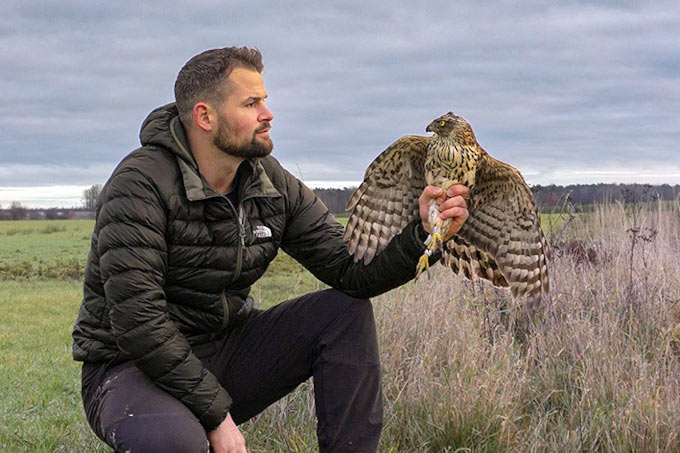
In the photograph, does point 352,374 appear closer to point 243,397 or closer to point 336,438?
point 336,438

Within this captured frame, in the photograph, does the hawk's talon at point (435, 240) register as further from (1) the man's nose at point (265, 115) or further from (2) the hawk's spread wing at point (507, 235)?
(1) the man's nose at point (265, 115)

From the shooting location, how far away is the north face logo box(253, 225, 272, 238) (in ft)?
10.6

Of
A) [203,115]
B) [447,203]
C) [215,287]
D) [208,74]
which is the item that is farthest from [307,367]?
[208,74]

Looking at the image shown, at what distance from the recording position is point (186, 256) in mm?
3023

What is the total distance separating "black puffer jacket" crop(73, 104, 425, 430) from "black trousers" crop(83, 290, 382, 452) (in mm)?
96

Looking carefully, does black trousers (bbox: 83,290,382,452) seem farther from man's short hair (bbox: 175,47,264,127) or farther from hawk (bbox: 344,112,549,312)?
man's short hair (bbox: 175,47,264,127)

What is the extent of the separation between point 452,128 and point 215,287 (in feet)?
4.22

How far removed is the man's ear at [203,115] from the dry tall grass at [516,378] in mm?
1692

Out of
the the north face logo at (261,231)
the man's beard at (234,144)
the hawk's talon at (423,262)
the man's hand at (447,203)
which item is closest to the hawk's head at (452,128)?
the man's hand at (447,203)

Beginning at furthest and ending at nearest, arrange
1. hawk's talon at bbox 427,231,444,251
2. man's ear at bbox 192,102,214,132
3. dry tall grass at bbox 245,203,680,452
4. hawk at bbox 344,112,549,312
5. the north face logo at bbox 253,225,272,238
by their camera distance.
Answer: dry tall grass at bbox 245,203,680,452
hawk at bbox 344,112,549,312
the north face logo at bbox 253,225,272,238
man's ear at bbox 192,102,214,132
hawk's talon at bbox 427,231,444,251

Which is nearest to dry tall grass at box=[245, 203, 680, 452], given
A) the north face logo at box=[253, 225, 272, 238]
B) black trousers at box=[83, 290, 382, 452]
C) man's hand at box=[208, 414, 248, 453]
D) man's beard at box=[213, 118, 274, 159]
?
black trousers at box=[83, 290, 382, 452]

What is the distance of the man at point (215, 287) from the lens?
2.77m

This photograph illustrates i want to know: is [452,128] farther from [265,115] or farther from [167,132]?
[167,132]

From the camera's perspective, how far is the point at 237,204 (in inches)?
128
